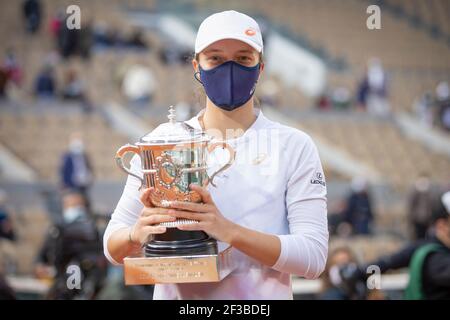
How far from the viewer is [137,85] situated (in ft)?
56.1

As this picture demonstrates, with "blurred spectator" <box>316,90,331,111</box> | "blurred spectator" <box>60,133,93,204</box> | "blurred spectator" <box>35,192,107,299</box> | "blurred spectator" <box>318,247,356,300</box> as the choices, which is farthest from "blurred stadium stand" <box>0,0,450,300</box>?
"blurred spectator" <box>318,247,356,300</box>

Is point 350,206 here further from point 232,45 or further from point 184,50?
point 232,45

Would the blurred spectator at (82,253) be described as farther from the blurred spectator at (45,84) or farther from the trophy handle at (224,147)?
the blurred spectator at (45,84)

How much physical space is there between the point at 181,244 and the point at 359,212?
1166cm

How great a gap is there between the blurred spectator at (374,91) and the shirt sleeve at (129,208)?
1744 cm

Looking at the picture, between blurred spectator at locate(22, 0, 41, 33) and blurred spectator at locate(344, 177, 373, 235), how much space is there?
7.86m

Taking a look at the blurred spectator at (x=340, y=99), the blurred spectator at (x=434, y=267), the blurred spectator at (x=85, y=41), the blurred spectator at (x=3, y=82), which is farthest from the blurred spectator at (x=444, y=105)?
the blurred spectator at (x=434, y=267)

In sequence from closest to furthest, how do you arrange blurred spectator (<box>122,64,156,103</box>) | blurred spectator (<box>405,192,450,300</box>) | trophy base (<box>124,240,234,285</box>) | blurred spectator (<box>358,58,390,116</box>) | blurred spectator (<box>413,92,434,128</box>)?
trophy base (<box>124,240,234,285</box>)
blurred spectator (<box>405,192,450,300</box>)
blurred spectator (<box>122,64,156,103</box>)
blurred spectator (<box>358,58,390,116</box>)
blurred spectator (<box>413,92,434,128</box>)

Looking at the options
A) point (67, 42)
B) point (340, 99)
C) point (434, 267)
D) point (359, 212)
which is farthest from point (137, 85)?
point (434, 267)

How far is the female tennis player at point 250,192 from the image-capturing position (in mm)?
2352

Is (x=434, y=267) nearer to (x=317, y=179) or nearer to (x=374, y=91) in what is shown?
(x=317, y=179)

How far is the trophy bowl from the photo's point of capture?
2238 mm

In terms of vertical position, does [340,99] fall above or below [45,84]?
below

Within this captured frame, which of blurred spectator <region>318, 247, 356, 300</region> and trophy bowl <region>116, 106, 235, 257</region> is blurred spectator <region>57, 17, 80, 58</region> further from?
trophy bowl <region>116, 106, 235, 257</region>
